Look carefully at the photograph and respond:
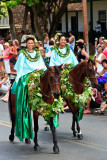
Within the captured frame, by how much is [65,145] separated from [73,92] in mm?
1524

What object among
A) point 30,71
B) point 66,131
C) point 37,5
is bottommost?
point 66,131

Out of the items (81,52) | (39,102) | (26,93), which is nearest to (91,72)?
(26,93)

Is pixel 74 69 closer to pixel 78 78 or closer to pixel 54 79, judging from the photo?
pixel 78 78

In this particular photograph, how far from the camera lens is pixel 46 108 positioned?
910 cm

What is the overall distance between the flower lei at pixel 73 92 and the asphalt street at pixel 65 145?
0.86 meters

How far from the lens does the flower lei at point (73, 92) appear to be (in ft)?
34.6

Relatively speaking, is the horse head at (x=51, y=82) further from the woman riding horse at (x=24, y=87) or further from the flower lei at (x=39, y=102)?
the woman riding horse at (x=24, y=87)

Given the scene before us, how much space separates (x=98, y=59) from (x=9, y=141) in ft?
21.9

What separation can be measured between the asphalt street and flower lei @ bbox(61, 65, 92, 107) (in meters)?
0.86

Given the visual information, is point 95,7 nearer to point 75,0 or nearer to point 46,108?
point 75,0

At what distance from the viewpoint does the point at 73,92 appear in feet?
35.2

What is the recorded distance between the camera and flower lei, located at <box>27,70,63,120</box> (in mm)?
9062

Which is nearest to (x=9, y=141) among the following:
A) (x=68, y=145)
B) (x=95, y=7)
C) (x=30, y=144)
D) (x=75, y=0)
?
(x=30, y=144)

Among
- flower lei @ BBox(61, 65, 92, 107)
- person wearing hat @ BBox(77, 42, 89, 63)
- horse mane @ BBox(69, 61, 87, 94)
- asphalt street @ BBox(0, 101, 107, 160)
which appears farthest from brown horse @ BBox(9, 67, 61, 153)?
person wearing hat @ BBox(77, 42, 89, 63)
